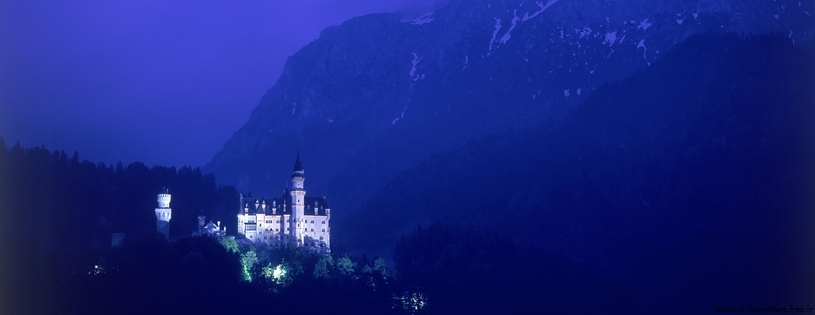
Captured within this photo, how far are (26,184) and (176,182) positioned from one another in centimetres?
2474

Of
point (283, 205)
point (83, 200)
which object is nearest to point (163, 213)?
point (283, 205)

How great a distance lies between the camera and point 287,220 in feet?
497

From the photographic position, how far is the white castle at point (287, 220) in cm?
15138

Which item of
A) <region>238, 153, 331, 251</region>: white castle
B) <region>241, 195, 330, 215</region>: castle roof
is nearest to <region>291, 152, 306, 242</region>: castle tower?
<region>238, 153, 331, 251</region>: white castle

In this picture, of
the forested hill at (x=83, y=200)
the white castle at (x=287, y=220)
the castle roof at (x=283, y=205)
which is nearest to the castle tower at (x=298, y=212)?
the white castle at (x=287, y=220)

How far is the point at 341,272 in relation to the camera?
150875 mm

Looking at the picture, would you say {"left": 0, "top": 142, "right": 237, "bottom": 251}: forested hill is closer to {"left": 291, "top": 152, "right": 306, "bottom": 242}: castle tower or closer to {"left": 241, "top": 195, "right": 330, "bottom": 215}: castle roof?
{"left": 241, "top": 195, "right": 330, "bottom": 215}: castle roof

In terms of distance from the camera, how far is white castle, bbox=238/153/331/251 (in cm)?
15138

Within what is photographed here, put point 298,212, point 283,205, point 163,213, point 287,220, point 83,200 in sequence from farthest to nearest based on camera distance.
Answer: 1. point 83,200
2. point 283,205
3. point 298,212
4. point 287,220
5. point 163,213

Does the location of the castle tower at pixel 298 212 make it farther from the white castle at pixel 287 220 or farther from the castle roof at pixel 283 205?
the castle roof at pixel 283 205

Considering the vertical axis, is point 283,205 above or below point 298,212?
above

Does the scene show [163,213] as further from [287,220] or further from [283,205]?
[287,220]

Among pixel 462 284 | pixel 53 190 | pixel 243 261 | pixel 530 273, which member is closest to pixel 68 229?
pixel 53 190

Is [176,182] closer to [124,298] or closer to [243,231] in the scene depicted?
[243,231]
